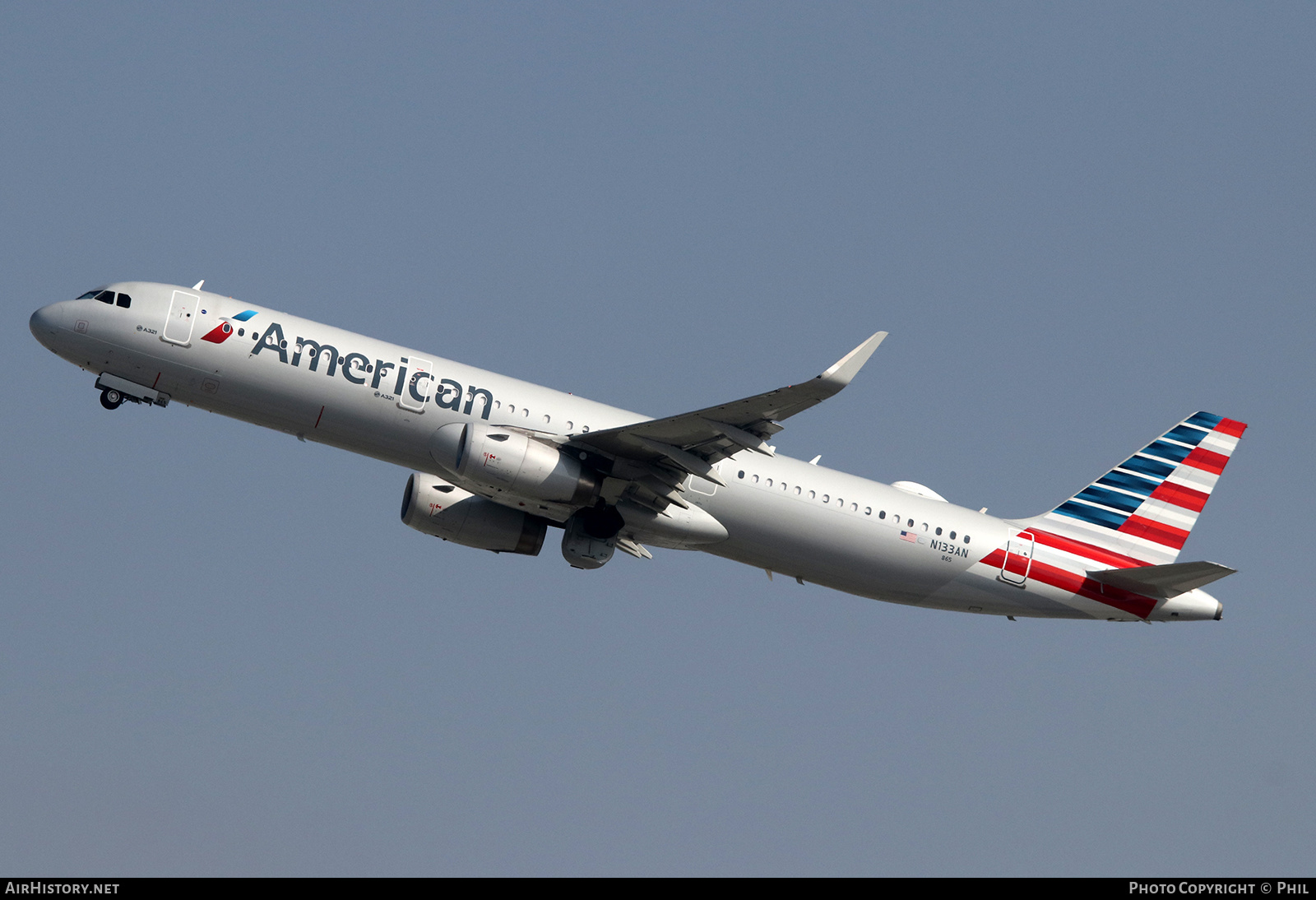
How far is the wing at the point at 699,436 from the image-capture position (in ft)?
103

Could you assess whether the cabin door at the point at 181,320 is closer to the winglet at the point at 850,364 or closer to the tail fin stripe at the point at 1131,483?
the winglet at the point at 850,364

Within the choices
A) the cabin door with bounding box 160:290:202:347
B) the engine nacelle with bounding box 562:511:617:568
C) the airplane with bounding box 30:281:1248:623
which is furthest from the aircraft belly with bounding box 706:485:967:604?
the cabin door with bounding box 160:290:202:347

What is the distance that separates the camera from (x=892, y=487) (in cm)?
4069

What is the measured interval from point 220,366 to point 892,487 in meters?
20.0

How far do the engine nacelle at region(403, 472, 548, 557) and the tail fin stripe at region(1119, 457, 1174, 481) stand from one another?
770 inches

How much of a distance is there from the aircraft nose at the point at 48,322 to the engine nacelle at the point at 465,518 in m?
10.6

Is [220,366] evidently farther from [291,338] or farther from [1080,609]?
[1080,609]

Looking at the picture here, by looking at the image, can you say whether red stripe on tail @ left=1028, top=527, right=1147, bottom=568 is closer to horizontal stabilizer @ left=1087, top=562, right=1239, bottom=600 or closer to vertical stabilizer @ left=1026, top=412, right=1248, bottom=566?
vertical stabilizer @ left=1026, top=412, right=1248, bottom=566

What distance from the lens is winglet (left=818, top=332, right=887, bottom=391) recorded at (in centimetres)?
3108

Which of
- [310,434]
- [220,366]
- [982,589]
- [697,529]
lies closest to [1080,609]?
[982,589]

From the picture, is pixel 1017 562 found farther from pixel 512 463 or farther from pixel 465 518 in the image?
pixel 465 518

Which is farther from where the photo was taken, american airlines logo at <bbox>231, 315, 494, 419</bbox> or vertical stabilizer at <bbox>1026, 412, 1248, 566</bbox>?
vertical stabilizer at <bbox>1026, 412, 1248, 566</bbox>
